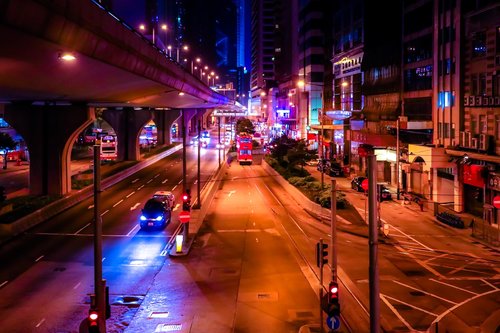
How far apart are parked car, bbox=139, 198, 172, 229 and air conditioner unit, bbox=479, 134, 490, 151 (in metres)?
22.6

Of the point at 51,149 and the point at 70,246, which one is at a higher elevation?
the point at 51,149

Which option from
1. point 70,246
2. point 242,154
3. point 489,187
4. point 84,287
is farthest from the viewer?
point 242,154

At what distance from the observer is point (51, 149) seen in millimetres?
47156

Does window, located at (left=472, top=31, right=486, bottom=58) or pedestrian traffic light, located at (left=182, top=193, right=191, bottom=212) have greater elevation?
window, located at (left=472, top=31, right=486, bottom=58)

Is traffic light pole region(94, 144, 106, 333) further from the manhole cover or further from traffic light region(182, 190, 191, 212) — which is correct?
traffic light region(182, 190, 191, 212)

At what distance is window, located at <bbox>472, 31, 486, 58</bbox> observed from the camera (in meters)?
40.4

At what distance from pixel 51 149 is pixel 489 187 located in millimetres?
34544

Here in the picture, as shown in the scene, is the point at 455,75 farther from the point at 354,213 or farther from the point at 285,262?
the point at 285,262

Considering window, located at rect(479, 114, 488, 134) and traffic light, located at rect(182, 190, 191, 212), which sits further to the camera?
window, located at rect(479, 114, 488, 134)

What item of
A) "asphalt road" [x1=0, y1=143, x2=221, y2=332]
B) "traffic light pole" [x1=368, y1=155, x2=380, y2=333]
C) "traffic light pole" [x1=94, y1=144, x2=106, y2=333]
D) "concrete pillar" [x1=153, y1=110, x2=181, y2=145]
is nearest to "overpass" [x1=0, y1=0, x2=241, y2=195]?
"traffic light pole" [x1=94, y1=144, x2=106, y2=333]

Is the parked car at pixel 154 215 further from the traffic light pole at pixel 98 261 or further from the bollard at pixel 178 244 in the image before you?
the traffic light pole at pixel 98 261

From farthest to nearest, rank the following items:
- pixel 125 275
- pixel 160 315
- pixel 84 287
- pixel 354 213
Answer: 1. pixel 354 213
2. pixel 125 275
3. pixel 84 287
4. pixel 160 315

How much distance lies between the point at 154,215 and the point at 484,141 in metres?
23.3

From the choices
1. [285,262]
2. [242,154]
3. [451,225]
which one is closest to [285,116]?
[242,154]
